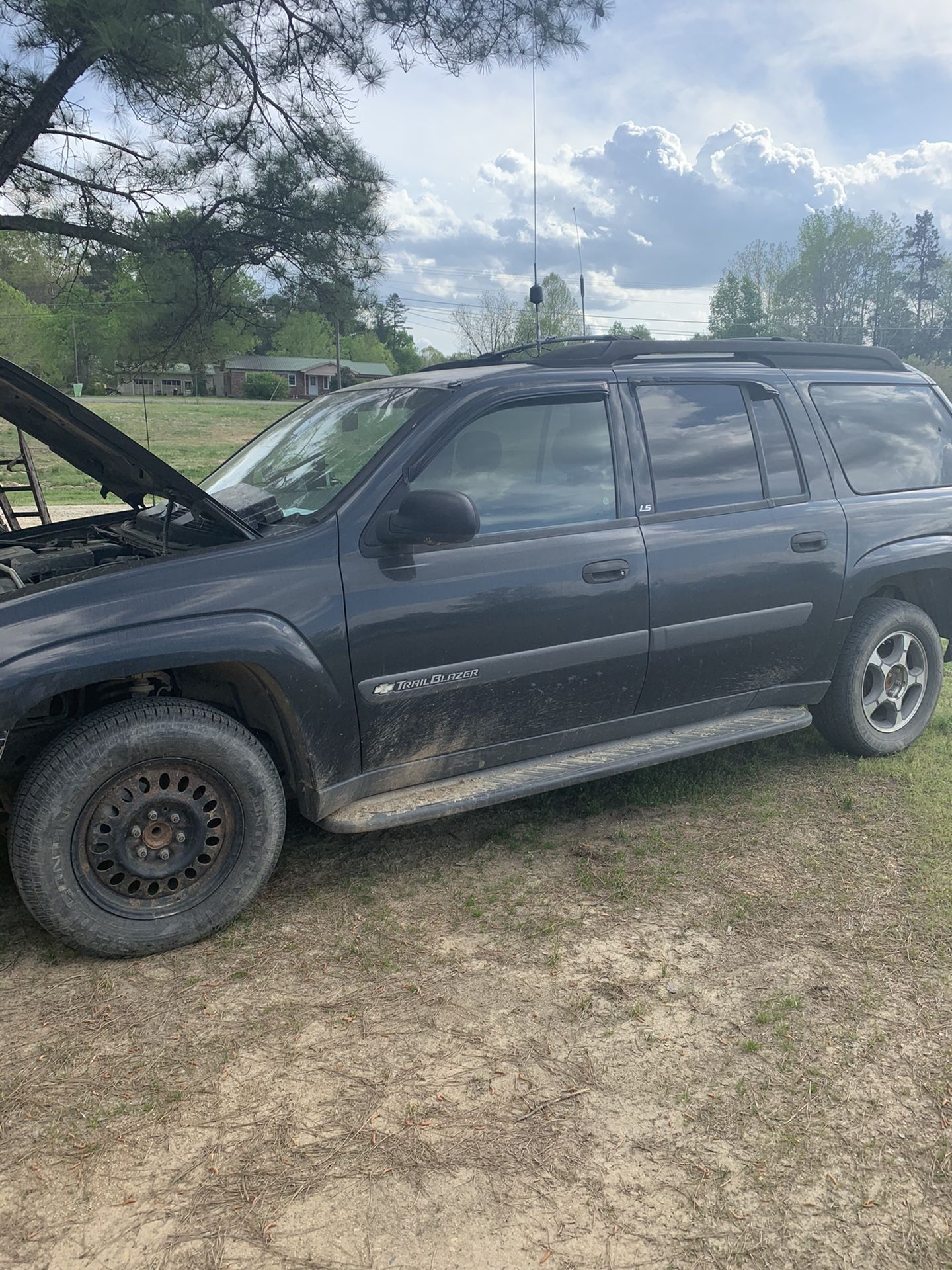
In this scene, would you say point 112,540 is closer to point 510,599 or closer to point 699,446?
point 510,599

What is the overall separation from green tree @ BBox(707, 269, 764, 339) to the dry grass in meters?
A: 76.6

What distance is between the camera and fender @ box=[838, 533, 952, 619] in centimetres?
460

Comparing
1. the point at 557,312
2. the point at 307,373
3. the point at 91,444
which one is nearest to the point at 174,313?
the point at 91,444

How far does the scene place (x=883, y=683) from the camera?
492 cm

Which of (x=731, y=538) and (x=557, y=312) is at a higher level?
(x=557, y=312)

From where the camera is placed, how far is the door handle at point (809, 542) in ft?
14.4

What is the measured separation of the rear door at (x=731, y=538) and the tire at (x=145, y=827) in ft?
5.58

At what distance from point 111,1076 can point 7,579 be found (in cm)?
184

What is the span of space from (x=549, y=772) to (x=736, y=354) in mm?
2142

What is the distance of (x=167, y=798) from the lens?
319 centimetres

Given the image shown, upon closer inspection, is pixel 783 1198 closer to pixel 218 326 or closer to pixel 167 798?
pixel 167 798

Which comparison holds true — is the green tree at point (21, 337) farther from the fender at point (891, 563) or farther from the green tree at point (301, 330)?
the fender at point (891, 563)

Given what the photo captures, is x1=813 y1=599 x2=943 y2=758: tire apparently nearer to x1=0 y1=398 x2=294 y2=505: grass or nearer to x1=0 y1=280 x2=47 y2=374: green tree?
x1=0 y1=398 x2=294 y2=505: grass

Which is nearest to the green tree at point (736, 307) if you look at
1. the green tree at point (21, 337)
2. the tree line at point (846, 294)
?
the tree line at point (846, 294)
